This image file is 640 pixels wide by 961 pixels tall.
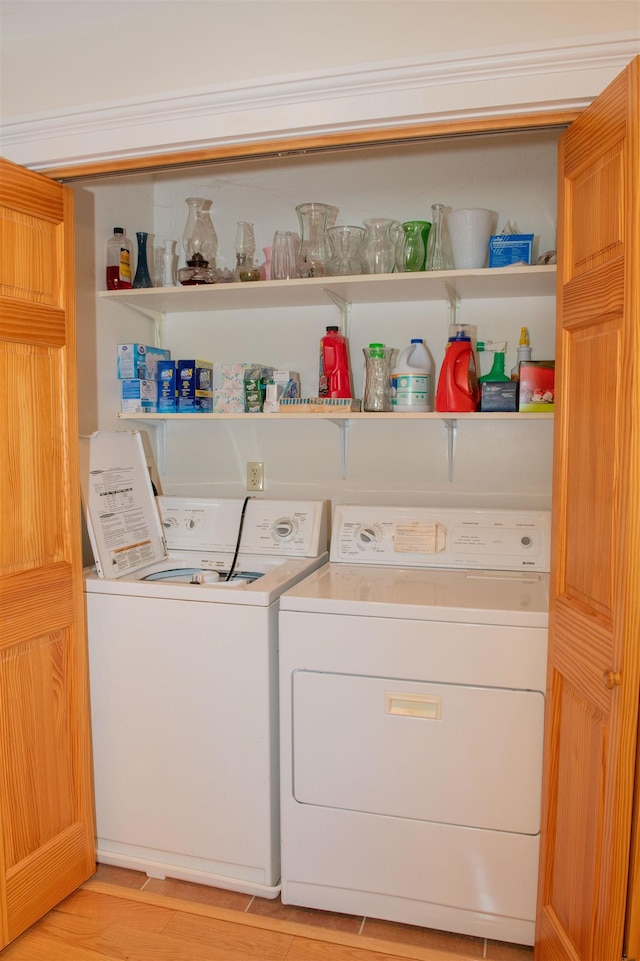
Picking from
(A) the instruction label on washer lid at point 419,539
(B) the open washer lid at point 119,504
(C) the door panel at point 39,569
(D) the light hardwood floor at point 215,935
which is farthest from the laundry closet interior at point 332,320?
(D) the light hardwood floor at point 215,935

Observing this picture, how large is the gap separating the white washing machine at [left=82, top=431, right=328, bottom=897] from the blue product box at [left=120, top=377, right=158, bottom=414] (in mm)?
302

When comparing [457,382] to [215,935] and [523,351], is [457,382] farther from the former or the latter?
[215,935]

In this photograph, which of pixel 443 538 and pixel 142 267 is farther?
pixel 142 267

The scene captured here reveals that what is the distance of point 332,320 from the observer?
8.61 feet

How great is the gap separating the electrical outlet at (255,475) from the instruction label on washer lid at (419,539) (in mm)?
625

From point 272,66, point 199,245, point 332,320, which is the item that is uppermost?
point 272,66

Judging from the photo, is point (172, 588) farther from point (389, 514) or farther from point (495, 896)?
point (495, 896)

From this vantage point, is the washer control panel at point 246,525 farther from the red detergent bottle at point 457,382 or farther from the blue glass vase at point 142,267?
the blue glass vase at point 142,267

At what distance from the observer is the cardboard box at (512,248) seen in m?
2.18

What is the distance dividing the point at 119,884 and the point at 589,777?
57.3 inches

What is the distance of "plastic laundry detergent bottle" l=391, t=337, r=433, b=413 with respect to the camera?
2.31 meters

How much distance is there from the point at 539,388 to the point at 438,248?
0.57 m

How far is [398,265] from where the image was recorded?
7.57 feet

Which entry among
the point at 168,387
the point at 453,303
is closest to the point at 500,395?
the point at 453,303
